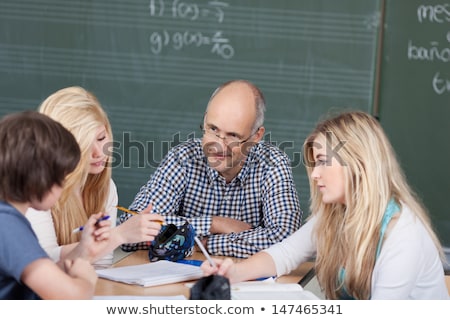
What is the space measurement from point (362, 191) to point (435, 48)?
6.72 ft

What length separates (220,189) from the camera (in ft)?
11.0

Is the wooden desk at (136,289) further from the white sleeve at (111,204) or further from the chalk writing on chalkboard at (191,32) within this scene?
the chalk writing on chalkboard at (191,32)

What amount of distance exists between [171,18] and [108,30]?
34 cm

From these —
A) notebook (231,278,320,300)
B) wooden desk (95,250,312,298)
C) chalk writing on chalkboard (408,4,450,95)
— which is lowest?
wooden desk (95,250,312,298)

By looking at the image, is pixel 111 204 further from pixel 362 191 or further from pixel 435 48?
pixel 435 48

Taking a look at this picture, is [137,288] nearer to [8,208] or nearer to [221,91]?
[8,208]

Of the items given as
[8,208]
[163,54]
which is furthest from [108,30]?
[8,208]

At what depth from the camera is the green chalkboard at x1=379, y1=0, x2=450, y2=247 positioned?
4.23 metres

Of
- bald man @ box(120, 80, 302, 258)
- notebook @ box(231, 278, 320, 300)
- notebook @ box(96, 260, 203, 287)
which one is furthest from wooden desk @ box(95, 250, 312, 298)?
bald man @ box(120, 80, 302, 258)

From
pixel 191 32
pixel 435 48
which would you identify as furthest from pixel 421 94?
pixel 191 32

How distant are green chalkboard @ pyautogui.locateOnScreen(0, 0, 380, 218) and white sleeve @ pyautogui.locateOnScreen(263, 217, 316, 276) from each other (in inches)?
65.7

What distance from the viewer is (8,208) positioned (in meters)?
1.96

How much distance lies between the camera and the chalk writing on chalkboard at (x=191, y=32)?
4.36m

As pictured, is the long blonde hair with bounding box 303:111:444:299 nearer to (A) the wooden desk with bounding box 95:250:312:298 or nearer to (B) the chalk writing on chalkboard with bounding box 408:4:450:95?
(A) the wooden desk with bounding box 95:250:312:298
